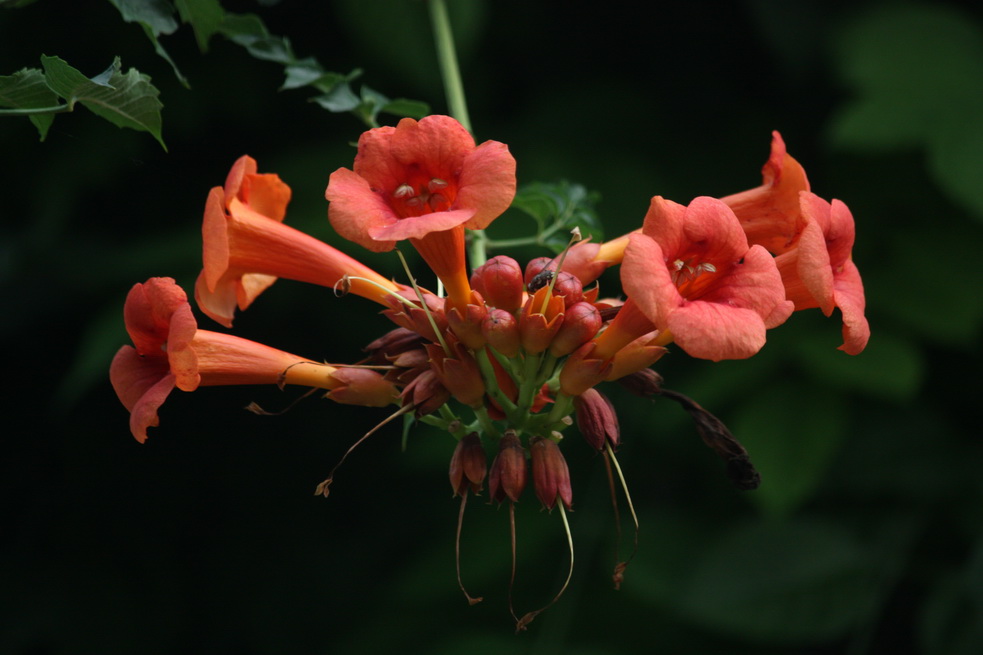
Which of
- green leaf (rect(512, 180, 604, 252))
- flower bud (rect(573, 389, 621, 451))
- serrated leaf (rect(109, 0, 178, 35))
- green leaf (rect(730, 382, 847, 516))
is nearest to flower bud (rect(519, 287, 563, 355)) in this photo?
flower bud (rect(573, 389, 621, 451))

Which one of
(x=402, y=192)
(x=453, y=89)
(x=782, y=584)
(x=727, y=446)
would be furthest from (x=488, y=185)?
(x=782, y=584)

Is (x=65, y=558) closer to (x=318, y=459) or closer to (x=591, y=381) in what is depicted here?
(x=318, y=459)

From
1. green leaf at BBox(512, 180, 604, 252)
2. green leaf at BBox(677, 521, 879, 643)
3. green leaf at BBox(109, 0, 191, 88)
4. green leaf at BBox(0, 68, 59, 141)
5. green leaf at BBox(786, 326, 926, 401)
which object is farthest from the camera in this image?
green leaf at BBox(677, 521, 879, 643)

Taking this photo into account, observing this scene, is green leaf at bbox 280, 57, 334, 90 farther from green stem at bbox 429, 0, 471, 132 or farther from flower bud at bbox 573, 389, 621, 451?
flower bud at bbox 573, 389, 621, 451

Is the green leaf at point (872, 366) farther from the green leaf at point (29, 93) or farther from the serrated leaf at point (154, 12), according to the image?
the green leaf at point (29, 93)

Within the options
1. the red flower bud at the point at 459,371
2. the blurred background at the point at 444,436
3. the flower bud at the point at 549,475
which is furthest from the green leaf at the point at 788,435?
the red flower bud at the point at 459,371

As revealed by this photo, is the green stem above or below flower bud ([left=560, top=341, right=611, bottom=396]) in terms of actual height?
above

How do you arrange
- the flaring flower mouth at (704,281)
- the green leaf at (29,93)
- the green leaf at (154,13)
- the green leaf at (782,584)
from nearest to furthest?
the flaring flower mouth at (704,281) < the green leaf at (29,93) < the green leaf at (154,13) < the green leaf at (782,584)
